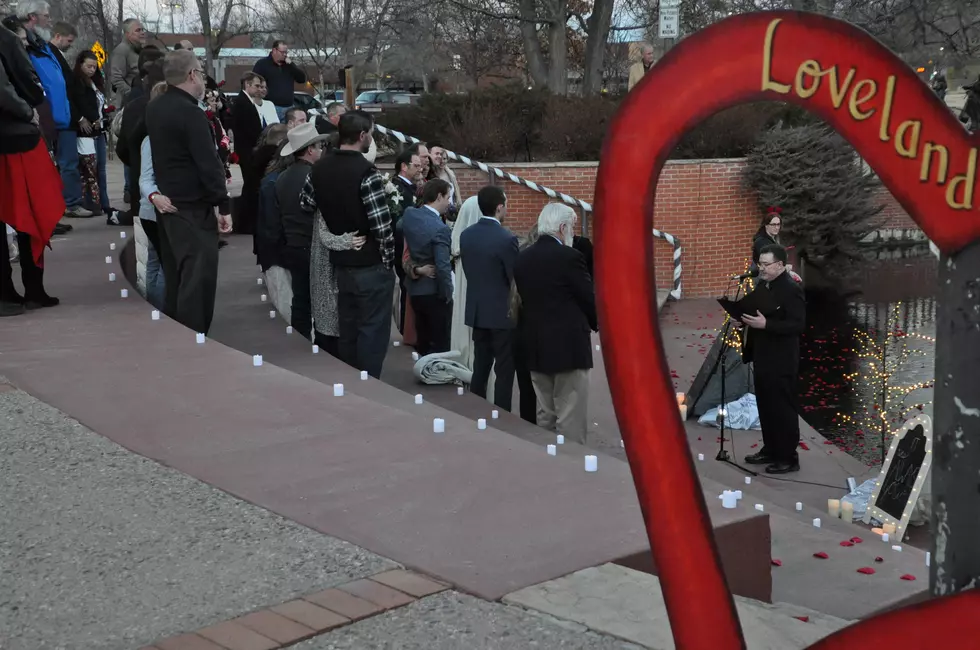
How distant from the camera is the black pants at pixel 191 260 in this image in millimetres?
7621

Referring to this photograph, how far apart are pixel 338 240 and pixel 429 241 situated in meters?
1.23

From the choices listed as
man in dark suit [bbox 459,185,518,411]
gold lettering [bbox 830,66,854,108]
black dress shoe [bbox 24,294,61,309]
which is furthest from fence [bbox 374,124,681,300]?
gold lettering [bbox 830,66,854,108]

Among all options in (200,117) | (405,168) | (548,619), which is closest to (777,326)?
(405,168)

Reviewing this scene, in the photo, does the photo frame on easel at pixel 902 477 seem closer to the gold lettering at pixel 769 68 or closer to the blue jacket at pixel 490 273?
the blue jacket at pixel 490 273

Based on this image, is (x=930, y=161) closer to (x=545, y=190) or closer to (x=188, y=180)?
(x=188, y=180)

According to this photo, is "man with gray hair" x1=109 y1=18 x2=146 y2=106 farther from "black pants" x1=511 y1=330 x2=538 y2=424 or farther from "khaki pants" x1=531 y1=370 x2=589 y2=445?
"khaki pants" x1=531 y1=370 x2=589 y2=445

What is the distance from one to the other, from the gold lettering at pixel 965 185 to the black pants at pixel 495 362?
6.32 metres

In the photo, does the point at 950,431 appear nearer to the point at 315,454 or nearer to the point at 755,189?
the point at 315,454

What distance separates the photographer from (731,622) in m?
2.54

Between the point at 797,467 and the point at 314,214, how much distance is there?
423 cm

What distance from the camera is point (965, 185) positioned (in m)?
2.04

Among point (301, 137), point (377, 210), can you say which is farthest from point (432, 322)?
point (377, 210)

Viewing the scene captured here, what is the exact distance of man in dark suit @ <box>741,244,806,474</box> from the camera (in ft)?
29.9

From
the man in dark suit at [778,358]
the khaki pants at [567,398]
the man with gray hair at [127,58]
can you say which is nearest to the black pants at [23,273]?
the khaki pants at [567,398]
